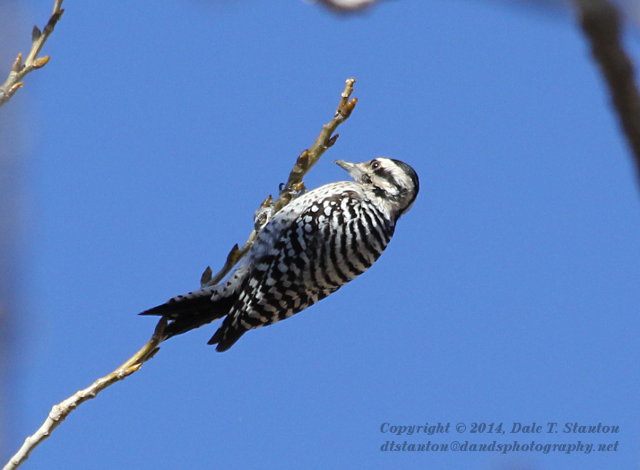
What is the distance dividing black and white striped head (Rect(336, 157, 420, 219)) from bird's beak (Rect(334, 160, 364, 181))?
0.05 meters

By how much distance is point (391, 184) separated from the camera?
6.77 meters

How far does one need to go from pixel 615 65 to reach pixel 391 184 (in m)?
5.82

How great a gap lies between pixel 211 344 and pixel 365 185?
79.0 inches

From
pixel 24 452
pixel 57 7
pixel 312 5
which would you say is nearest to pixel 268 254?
pixel 57 7

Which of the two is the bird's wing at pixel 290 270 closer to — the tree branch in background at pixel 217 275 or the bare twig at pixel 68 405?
the tree branch in background at pixel 217 275

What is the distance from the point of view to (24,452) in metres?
2.84

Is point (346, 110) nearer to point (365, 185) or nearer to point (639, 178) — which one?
point (365, 185)

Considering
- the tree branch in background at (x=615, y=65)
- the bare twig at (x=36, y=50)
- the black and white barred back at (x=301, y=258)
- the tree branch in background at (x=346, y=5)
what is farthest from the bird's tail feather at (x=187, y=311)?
the tree branch in background at (x=615, y=65)

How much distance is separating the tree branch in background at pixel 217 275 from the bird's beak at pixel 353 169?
71 centimetres

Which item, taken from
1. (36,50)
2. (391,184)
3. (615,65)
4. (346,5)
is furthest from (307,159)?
(615,65)

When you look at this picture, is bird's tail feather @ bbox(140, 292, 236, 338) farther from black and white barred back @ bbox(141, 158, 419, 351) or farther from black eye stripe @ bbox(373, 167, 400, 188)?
black eye stripe @ bbox(373, 167, 400, 188)

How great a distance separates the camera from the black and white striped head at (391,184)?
6.75 meters

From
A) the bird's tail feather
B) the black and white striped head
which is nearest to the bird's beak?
the black and white striped head

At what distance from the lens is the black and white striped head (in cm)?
675
